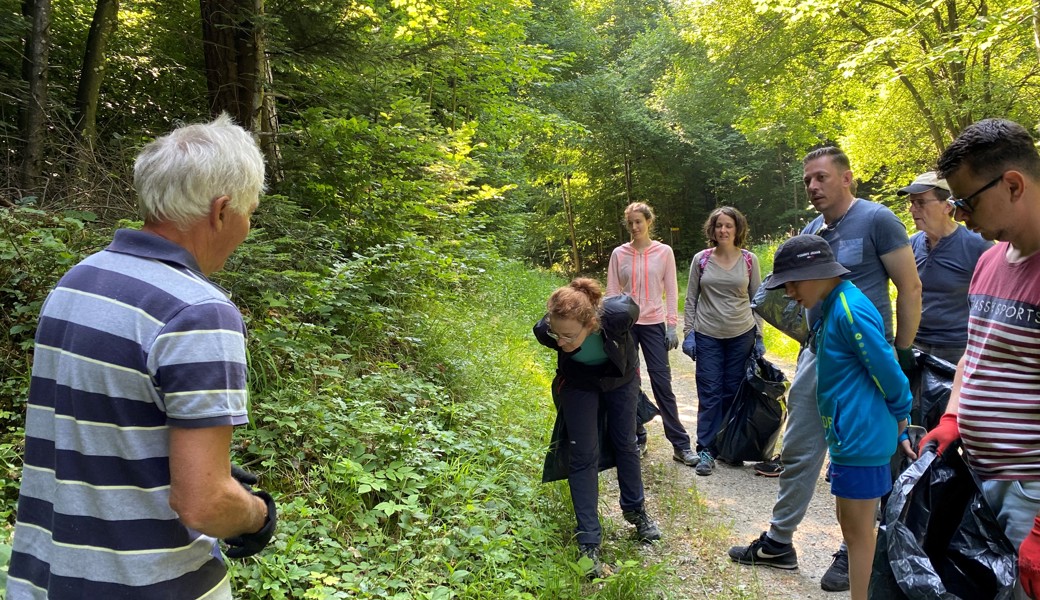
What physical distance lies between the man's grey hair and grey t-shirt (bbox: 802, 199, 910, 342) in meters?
3.09

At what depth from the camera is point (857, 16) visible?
13.1 meters

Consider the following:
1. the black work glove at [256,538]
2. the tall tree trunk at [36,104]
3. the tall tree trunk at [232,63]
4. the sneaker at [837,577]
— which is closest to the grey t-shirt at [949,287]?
the sneaker at [837,577]

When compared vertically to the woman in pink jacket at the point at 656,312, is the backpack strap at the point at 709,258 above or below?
above

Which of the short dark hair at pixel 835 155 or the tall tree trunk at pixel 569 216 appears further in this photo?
the tall tree trunk at pixel 569 216

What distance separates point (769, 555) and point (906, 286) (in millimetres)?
1734

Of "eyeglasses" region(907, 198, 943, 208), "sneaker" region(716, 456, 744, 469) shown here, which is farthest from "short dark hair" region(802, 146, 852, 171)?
"sneaker" region(716, 456, 744, 469)

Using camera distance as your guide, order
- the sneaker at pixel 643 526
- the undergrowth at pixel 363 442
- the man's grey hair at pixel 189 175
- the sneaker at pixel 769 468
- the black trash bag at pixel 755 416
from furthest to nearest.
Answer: the sneaker at pixel 769 468 → the black trash bag at pixel 755 416 → the sneaker at pixel 643 526 → the undergrowth at pixel 363 442 → the man's grey hair at pixel 189 175

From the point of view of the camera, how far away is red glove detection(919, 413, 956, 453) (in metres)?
2.07

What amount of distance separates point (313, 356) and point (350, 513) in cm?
145

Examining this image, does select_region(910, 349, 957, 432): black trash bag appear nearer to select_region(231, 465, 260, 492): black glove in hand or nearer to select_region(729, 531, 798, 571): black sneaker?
select_region(729, 531, 798, 571): black sneaker

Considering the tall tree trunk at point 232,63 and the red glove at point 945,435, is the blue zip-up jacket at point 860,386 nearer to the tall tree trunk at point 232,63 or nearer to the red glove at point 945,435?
the red glove at point 945,435

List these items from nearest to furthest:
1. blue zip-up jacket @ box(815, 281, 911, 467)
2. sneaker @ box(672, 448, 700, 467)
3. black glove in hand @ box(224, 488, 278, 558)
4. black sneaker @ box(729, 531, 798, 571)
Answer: black glove in hand @ box(224, 488, 278, 558) < blue zip-up jacket @ box(815, 281, 911, 467) < black sneaker @ box(729, 531, 798, 571) < sneaker @ box(672, 448, 700, 467)

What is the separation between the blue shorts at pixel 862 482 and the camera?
265 centimetres

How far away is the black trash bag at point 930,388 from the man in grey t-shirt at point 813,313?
0.29ft
